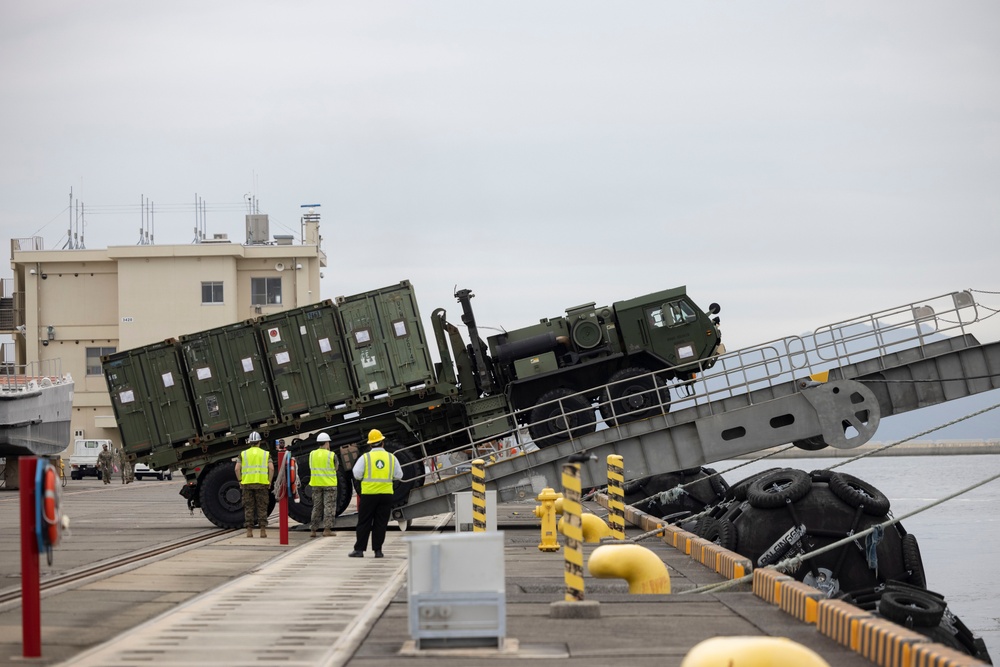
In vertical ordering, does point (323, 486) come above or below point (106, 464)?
below

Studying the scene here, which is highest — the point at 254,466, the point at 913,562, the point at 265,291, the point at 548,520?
the point at 265,291

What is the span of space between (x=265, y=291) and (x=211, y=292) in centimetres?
286

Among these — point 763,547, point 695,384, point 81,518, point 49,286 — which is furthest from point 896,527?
point 49,286

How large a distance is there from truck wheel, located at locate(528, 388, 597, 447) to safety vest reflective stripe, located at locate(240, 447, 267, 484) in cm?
544

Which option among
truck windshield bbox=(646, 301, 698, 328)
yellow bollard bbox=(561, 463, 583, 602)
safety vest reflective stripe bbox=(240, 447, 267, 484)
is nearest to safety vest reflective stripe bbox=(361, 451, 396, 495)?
safety vest reflective stripe bbox=(240, 447, 267, 484)

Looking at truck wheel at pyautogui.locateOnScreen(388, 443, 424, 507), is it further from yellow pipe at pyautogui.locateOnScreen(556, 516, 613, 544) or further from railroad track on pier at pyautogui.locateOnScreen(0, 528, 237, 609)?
yellow pipe at pyautogui.locateOnScreen(556, 516, 613, 544)

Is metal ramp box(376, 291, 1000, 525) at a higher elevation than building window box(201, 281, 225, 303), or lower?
lower

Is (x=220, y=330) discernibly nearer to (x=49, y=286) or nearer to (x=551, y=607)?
(x=551, y=607)

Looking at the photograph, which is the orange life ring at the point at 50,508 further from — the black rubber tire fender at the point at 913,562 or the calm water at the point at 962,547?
the calm water at the point at 962,547

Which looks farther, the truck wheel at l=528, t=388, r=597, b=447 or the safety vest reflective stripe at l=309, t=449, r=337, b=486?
the truck wheel at l=528, t=388, r=597, b=447

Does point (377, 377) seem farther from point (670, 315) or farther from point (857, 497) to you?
point (857, 497)

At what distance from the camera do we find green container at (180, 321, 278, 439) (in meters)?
24.7

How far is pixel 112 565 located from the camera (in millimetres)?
16172

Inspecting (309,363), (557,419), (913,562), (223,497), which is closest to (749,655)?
(913,562)
